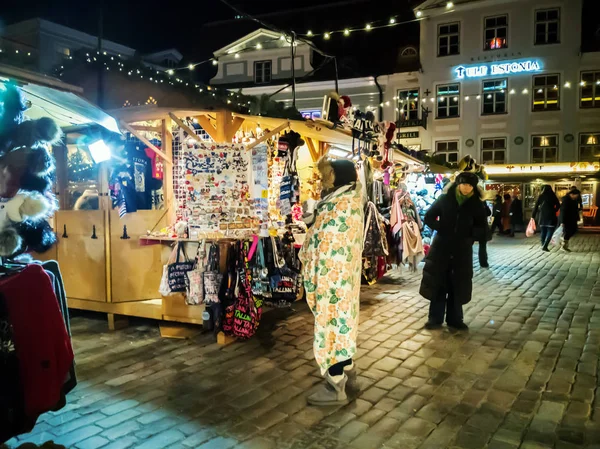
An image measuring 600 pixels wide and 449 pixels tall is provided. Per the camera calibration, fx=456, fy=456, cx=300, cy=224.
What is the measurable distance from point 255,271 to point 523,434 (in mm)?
2950

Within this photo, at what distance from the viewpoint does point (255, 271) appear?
5.04 m

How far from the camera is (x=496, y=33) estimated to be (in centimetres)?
2228

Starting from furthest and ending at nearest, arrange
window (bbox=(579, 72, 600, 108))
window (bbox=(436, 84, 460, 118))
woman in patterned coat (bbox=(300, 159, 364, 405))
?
window (bbox=(436, 84, 460, 118)), window (bbox=(579, 72, 600, 108)), woman in patterned coat (bbox=(300, 159, 364, 405))

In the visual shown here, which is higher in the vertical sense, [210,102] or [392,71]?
[392,71]

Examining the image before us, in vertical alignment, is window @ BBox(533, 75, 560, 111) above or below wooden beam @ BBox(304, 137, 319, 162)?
above

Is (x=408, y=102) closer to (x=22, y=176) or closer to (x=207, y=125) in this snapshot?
(x=207, y=125)

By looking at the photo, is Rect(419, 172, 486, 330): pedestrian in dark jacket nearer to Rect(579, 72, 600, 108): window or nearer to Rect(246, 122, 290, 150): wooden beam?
Rect(246, 122, 290, 150): wooden beam

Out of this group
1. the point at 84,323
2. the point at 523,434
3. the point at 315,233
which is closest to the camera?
the point at 523,434

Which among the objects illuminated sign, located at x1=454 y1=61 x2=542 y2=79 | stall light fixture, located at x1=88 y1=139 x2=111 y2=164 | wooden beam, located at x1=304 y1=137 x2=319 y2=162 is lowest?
stall light fixture, located at x1=88 y1=139 x2=111 y2=164

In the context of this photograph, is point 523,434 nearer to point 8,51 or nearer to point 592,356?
point 592,356

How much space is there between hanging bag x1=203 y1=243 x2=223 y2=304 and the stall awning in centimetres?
181

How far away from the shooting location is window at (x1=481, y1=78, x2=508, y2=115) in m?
22.5

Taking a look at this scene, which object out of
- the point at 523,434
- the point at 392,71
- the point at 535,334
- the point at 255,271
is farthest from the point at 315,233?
the point at 392,71

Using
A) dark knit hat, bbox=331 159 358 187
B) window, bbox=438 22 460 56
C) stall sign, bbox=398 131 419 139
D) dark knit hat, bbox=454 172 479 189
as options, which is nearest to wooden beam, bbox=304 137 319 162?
dark knit hat, bbox=454 172 479 189
